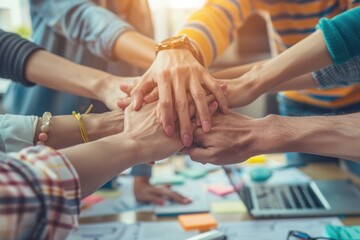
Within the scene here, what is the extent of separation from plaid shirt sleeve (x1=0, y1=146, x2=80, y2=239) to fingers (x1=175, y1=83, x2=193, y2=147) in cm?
36

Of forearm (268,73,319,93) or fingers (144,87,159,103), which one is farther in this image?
forearm (268,73,319,93)

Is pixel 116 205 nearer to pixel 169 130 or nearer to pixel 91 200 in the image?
pixel 91 200

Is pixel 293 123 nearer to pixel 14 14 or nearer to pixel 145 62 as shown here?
pixel 145 62

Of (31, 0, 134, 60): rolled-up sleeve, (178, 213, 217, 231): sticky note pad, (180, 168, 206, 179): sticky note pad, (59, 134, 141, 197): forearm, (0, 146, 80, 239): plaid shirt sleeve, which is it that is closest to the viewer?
(0, 146, 80, 239): plaid shirt sleeve

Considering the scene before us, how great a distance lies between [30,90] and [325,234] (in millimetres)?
771

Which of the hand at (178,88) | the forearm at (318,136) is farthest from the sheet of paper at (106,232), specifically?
the forearm at (318,136)

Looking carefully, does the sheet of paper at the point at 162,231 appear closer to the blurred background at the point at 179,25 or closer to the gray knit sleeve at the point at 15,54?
the blurred background at the point at 179,25

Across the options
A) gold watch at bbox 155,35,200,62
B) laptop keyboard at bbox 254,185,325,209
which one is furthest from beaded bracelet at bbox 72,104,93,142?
laptop keyboard at bbox 254,185,325,209

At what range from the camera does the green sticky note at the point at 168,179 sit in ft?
3.96

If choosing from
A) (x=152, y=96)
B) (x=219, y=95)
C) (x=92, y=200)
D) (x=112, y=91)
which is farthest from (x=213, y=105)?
(x=92, y=200)

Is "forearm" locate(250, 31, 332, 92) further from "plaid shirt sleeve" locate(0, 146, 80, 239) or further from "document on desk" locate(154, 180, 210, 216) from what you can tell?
"plaid shirt sleeve" locate(0, 146, 80, 239)

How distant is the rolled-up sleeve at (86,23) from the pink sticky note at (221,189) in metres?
0.44

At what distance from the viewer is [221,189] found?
1130 mm

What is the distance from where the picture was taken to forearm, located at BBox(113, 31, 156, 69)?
3.20 feet
